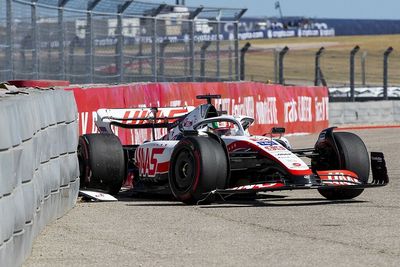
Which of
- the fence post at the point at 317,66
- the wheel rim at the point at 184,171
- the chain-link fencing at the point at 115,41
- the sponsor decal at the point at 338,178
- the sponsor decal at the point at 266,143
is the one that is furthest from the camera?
the fence post at the point at 317,66

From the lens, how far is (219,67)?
26.8m

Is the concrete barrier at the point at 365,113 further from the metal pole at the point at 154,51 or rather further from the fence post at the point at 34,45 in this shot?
the fence post at the point at 34,45

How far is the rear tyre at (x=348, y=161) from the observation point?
12328 millimetres

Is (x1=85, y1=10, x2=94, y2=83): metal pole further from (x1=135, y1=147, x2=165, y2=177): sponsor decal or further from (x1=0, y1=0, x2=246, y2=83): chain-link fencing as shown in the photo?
(x1=135, y1=147, x2=165, y2=177): sponsor decal

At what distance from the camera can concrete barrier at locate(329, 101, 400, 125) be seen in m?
30.8

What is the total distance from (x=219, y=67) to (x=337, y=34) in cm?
8812

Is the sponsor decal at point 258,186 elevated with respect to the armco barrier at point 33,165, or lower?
lower

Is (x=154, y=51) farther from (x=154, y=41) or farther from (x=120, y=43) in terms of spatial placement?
(x=120, y=43)

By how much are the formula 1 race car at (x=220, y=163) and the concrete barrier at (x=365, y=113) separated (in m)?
17.6

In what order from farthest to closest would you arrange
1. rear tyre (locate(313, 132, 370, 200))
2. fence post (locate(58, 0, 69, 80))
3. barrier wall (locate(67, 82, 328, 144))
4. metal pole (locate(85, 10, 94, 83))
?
metal pole (locate(85, 10, 94, 83))
fence post (locate(58, 0, 69, 80))
barrier wall (locate(67, 82, 328, 144))
rear tyre (locate(313, 132, 370, 200))

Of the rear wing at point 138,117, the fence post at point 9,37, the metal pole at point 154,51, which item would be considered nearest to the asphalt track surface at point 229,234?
the rear wing at point 138,117

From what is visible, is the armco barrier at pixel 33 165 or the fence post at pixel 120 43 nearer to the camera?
the armco barrier at pixel 33 165

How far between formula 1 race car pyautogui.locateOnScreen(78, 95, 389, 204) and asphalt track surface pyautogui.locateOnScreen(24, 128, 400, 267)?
20 centimetres

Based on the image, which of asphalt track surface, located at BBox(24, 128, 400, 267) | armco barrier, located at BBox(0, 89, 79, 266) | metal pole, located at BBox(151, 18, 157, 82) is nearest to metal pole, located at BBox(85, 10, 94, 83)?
metal pole, located at BBox(151, 18, 157, 82)
